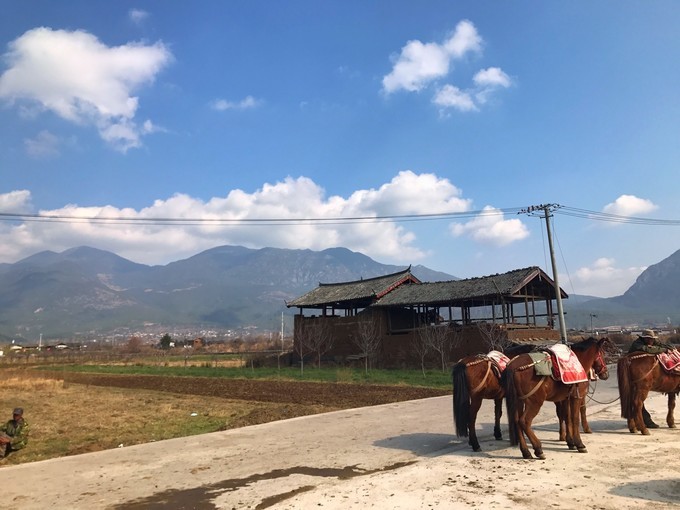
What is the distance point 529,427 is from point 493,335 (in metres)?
20.9

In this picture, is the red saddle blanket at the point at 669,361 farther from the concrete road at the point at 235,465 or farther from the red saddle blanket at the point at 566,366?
the concrete road at the point at 235,465

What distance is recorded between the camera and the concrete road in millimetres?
5941

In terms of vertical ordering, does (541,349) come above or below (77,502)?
above

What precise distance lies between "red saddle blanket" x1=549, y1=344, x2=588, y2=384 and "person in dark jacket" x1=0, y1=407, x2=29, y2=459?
9897 millimetres

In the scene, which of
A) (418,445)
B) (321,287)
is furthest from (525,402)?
(321,287)

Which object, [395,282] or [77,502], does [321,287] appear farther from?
[77,502]

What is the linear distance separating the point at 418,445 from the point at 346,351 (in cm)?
2782

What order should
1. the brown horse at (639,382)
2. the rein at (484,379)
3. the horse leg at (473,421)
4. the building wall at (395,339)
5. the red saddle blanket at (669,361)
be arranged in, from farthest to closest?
the building wall at (395,339)
the red saddle blanket at (669,361)
the brown horse at (639,382)
the rein at (484,379)
the horse leg at (473,421)

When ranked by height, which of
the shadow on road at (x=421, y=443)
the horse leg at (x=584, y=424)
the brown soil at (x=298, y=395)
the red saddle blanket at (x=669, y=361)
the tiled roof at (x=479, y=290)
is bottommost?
the brown soil at (x=298, y=395)

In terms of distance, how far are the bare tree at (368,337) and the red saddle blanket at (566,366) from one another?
25155 millimetres

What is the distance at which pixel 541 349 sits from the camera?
25.3 ft

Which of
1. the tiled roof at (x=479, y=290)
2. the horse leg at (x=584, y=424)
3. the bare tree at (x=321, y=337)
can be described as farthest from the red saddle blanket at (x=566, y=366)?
the bare tree at (x=321, y=337)

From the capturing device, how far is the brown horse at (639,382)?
8.55m

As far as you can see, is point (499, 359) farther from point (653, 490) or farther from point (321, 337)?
point (321, 337)
